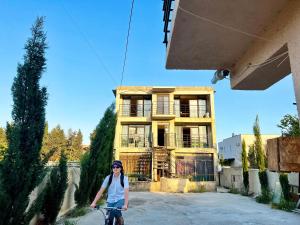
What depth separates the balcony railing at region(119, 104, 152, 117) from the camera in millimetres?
24969

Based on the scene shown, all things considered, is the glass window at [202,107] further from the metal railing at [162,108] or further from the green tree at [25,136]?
the green tree at [25,136]

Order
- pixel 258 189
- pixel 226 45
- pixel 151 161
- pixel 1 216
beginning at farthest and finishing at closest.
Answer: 1. pixel 151 161
2. pixel 258 189
3. pixel 1 216
4. pixel 226 45

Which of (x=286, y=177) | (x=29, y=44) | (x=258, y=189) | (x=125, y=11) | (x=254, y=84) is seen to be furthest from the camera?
(x=258, y=189)

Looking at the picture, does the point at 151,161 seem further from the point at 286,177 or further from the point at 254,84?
the point at 254,84

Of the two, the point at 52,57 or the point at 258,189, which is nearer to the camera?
the point at 52,57

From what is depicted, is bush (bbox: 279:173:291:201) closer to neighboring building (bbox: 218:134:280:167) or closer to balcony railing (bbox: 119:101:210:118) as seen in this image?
balcony railing (bbox: 119:101:210:118)

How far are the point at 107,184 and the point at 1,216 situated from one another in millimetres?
1674

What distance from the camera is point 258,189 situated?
1484 cm

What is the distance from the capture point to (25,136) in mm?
4484

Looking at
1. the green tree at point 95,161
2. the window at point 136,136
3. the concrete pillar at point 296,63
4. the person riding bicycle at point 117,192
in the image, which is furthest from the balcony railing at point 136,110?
the concrete pillar at point 296,63

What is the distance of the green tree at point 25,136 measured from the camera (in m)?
4.18

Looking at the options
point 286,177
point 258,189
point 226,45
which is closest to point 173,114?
point 258,189

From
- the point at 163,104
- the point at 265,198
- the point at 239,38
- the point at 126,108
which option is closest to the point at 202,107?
the point at 163,104

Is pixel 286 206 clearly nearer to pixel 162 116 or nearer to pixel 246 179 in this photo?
pixel 246 179
